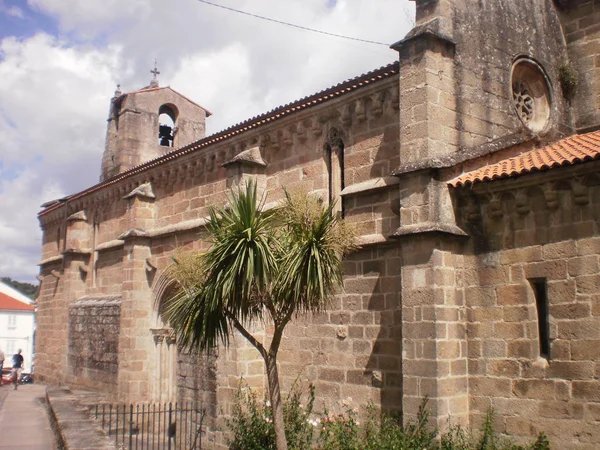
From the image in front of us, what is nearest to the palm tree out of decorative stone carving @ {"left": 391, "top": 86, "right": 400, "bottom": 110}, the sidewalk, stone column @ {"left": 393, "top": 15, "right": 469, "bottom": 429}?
stone column @ {"left": 393, "top": 15, "right": 469, "bottom": 429}

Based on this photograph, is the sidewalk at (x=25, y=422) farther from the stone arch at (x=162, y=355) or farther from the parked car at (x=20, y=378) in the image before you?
the parked car at (x=20, y=378)

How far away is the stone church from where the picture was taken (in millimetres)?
8922

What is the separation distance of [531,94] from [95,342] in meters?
15.8

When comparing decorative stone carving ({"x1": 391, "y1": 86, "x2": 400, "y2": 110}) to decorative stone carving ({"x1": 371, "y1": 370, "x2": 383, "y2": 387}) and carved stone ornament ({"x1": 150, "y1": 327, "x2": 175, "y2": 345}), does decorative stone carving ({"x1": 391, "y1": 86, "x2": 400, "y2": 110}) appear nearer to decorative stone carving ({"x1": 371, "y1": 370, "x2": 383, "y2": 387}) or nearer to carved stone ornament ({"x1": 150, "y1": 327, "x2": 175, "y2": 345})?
decorative stone carving ({"x1": 371, "y1": 370, "x2": 383, "y2": 387})

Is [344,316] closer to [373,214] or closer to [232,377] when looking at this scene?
[373,214]

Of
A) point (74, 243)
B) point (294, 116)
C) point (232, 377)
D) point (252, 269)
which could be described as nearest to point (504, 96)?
point (294, 116)

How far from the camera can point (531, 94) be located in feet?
41.3

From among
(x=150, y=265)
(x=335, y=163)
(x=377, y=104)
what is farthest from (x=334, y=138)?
(x=150, y=265)

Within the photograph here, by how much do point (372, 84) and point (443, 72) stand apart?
1.44 m

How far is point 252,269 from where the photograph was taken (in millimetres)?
8328

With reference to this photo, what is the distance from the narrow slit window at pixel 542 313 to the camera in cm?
906

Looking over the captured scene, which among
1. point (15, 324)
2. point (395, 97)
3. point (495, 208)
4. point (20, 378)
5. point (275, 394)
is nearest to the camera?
point (275, 394)

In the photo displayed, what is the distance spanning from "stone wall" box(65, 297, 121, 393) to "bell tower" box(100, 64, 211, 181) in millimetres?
6916

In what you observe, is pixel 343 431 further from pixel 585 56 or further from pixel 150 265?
pixel 150 265
